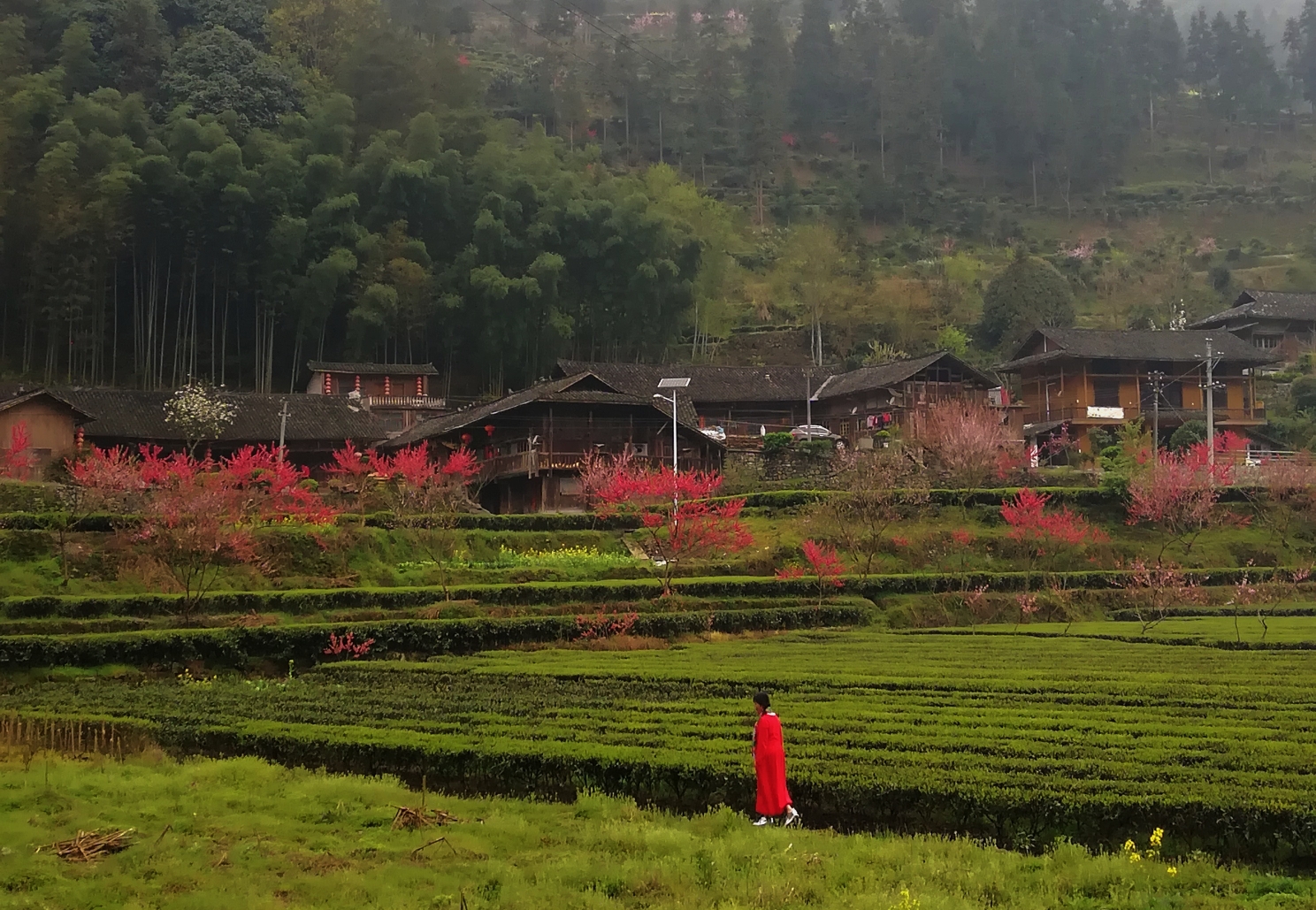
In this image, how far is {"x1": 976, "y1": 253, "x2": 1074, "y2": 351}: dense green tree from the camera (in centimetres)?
6794

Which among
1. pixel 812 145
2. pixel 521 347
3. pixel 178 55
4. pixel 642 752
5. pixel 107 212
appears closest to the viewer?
pixel 642 752

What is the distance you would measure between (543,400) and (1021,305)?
37.2 metres

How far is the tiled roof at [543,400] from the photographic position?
43.7 metres

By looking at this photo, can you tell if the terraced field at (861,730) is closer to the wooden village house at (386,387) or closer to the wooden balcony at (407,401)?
the wooden village house at (386,387)

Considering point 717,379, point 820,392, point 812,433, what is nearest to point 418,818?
point 812,433

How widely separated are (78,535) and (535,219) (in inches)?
1312

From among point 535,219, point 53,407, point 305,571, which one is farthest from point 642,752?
point 535,219

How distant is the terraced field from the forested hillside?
3478 cm

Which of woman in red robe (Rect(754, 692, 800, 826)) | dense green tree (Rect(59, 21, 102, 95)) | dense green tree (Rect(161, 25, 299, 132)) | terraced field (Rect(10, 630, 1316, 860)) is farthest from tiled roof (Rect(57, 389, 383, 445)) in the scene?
woman in red robe (Rect(754, 692, 800, 826))

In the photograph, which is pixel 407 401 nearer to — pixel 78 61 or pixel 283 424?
pixel 283 424

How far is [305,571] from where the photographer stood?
30.4 m

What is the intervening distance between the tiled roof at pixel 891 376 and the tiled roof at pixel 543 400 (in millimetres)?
10216

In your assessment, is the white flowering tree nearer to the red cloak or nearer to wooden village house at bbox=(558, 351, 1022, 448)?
wooden village house at bbox=(558, 351, 1022, 448)

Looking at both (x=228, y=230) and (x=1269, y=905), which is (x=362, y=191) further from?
(x=1269, y=905)
